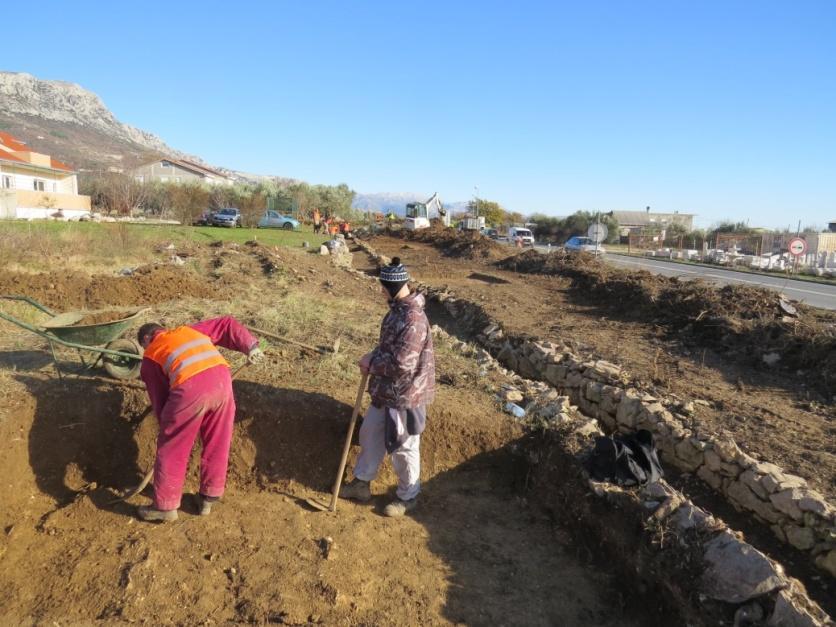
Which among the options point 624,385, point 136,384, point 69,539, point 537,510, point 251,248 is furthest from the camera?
point 251,248

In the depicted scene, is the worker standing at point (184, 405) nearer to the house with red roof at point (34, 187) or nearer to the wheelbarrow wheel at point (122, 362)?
the wheelbarrow wheel at point (122, 362)

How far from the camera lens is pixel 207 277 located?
38.7 ft

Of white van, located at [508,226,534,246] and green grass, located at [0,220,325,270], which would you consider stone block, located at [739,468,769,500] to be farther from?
white van, located at [508,226,534,246]

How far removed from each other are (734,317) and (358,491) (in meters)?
8.01

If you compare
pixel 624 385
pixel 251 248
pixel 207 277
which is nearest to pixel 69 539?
pixel 624 385

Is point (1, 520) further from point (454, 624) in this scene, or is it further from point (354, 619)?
point (454, 624)

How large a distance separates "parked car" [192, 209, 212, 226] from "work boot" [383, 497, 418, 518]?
3369cm

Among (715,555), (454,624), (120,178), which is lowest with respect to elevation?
(454,624)

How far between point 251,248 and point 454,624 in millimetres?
15750

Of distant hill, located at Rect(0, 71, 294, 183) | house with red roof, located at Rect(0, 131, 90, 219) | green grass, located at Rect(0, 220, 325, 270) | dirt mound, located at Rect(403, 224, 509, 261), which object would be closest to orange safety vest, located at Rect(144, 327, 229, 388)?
green grass, located at Rect(0, 220, 325, 270)

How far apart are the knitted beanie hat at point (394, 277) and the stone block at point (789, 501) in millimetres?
3242

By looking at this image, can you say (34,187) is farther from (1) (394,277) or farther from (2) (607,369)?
(1) (394,277)

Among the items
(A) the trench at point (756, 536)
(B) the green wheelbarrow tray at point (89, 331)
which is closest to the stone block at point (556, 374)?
(A) the trench at point (756, 536)

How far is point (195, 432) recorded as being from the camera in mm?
3879
